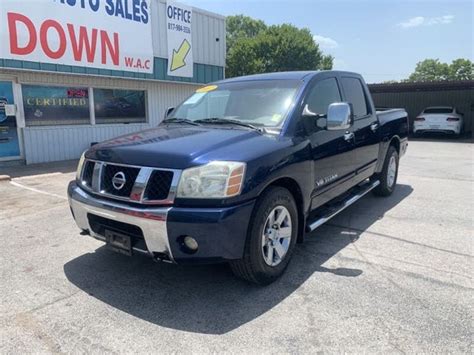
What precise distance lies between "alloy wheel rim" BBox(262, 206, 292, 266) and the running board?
1.51 feet

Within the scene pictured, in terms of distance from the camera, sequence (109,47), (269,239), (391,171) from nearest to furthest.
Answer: (269,239), (391,171), (109,47)

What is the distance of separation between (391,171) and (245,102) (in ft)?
11.6

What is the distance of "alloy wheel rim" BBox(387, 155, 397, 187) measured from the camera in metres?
6.46

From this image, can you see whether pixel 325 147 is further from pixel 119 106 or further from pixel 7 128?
pixel 119 106

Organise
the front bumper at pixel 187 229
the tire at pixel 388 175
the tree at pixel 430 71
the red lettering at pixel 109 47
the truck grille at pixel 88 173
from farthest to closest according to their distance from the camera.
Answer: the tree at pixel 430 71, the red lettering at pixel 109 47, the tire at pixel 388 175, the truck grille at pixel 88 173, the front bumper at pixel 187 229

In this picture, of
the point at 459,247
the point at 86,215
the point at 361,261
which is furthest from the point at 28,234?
the point at 459,247

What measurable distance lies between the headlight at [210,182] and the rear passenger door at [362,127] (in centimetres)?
247

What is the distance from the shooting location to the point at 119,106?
12594 mm

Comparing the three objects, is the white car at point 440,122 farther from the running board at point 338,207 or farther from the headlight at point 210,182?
the headlight at point 210,182

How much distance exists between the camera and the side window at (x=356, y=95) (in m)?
5.12

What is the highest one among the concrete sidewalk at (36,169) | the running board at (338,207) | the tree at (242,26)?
the tree at (242,26)

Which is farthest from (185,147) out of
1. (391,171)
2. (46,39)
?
(46,39)

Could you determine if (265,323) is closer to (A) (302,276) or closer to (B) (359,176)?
(A) (302,276)

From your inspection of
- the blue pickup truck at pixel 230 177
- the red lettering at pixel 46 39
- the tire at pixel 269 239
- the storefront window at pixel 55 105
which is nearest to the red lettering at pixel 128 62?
the storefront window at pixel 55 105
